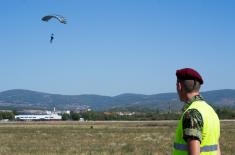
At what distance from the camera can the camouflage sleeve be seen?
420 centimetres

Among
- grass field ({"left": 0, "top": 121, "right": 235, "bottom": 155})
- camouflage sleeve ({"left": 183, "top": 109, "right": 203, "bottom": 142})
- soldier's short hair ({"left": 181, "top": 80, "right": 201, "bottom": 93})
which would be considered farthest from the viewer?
grass field ({"left": 0, "top": 121, "right": 235, "bottom": 155})

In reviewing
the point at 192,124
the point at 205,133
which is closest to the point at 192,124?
the point at 192,124

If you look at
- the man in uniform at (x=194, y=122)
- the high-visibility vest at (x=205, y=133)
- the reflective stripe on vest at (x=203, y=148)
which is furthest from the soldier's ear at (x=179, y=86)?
the reflective stripe on vest at (x=203, y=148)

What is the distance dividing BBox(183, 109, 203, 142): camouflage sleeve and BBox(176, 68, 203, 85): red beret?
0.87 ft

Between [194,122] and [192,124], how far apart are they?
2 centimetres

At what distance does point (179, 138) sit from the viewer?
14.4ft

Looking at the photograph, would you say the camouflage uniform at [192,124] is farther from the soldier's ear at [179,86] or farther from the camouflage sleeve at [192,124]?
the soldier's ear at [179,86]

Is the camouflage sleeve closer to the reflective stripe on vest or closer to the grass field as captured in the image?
the reflective stripe on vest

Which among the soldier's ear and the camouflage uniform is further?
the soldier's ear

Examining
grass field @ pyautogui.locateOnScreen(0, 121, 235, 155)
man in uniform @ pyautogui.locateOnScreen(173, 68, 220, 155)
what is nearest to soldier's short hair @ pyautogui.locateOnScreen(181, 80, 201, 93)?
man in uniform @ pyautogui.locateOnScreen(173, 68, 220, 155)

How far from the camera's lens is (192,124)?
4.22 meters

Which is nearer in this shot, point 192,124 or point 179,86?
point 192,124

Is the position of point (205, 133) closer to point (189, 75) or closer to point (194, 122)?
point (194, 122)

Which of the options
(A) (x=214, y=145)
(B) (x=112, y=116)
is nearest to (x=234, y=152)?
(A) (x=214, y=145)
